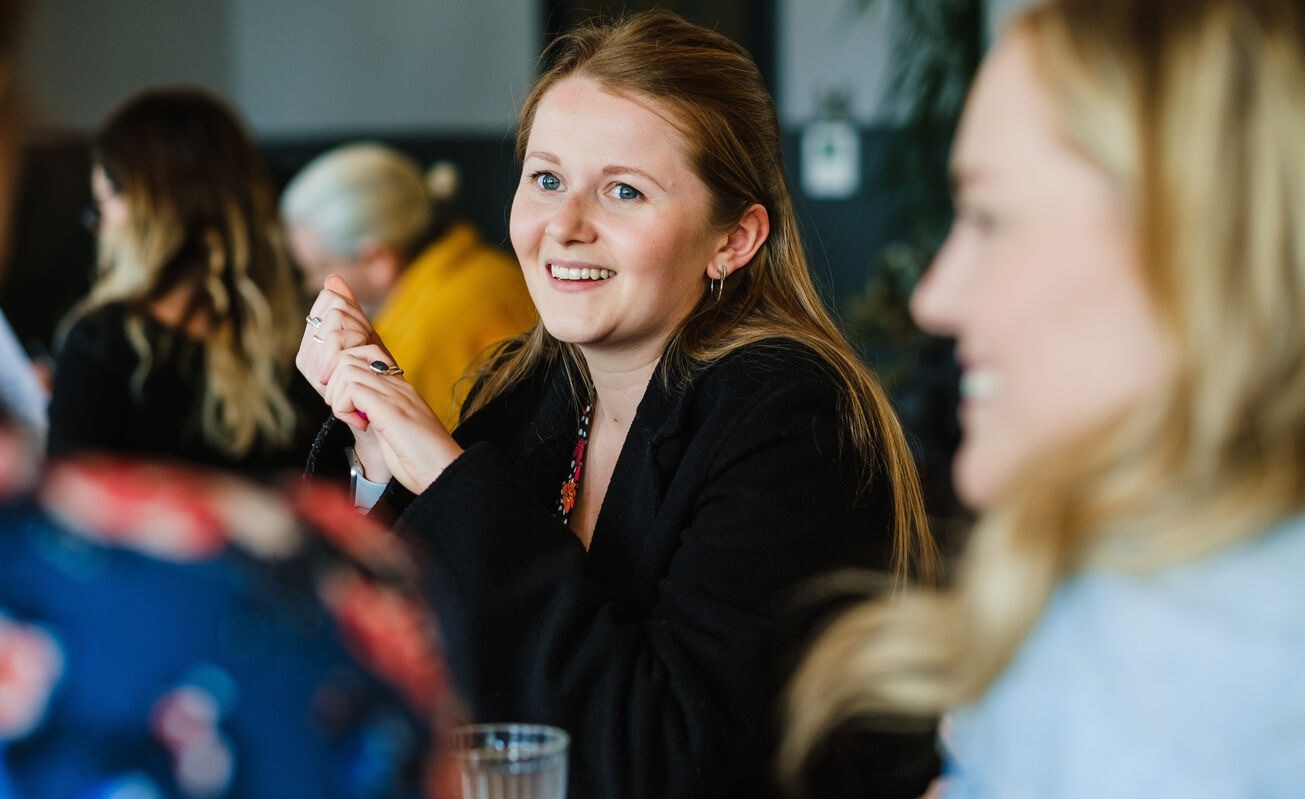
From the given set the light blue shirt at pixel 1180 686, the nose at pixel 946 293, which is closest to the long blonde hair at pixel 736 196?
the nose at pixel 946 293

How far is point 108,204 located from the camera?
2680 millimetres

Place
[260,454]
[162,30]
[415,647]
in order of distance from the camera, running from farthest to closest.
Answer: [162,30] → [260,454] → [415,647]

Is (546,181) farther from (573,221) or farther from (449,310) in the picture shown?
(449,310)

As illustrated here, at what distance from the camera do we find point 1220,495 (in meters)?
0.67

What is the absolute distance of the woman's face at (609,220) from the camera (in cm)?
150

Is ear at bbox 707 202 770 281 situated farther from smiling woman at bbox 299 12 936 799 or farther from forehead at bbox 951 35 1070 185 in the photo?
forehead at bbox 951 35 1070 185

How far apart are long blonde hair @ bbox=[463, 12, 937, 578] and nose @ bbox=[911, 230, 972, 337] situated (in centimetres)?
64

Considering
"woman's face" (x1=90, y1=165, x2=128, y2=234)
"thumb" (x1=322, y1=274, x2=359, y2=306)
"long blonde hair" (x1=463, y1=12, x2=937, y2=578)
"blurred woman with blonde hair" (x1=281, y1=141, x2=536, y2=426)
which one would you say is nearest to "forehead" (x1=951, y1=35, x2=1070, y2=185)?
"long blonde hair" (x1=463, y1=12, x2=937, y2=578)

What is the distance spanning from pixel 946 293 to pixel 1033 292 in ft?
0.26

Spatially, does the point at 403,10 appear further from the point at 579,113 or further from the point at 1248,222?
the point at 1248,222

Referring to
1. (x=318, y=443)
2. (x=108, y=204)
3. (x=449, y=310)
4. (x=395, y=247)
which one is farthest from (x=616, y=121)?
(x=395, y=247)

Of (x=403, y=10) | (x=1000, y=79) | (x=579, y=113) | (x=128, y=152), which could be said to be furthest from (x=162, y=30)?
(x=1000, y=79)

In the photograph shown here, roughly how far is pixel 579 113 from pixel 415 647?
1.08 metres

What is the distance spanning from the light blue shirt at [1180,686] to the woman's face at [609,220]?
915mm
